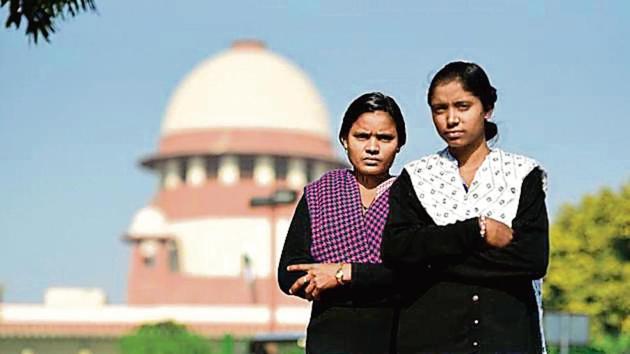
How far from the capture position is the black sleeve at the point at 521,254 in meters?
3.01

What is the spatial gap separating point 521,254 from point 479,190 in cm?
17

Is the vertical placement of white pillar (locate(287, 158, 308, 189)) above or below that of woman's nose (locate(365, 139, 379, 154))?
above

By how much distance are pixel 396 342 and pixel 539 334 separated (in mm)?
295

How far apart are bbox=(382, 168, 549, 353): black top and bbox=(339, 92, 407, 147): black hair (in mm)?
389

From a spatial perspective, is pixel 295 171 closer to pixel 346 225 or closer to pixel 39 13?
pixel 39 13

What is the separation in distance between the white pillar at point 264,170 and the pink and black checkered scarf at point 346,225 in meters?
58.8

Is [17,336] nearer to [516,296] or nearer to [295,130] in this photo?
[295,130]

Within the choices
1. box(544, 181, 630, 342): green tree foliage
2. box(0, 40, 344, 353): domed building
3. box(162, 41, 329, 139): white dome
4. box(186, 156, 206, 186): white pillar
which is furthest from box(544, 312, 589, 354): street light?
box(162, 41, 329, 139): white dome

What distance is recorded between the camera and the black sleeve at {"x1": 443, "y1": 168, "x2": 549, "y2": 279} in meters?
3.01

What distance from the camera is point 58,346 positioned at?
5109 centimetres

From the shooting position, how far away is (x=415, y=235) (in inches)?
120

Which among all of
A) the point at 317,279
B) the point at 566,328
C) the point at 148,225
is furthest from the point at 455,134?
the point at 148,225

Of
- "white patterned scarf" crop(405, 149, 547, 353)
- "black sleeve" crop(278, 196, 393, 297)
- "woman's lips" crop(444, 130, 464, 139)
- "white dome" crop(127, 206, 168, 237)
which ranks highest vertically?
"white dome" crop(127, 206, 168, 237)

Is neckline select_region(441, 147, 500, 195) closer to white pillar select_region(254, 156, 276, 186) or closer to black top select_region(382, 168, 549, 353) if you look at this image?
black top select_region(382, 168, 549, 353)
